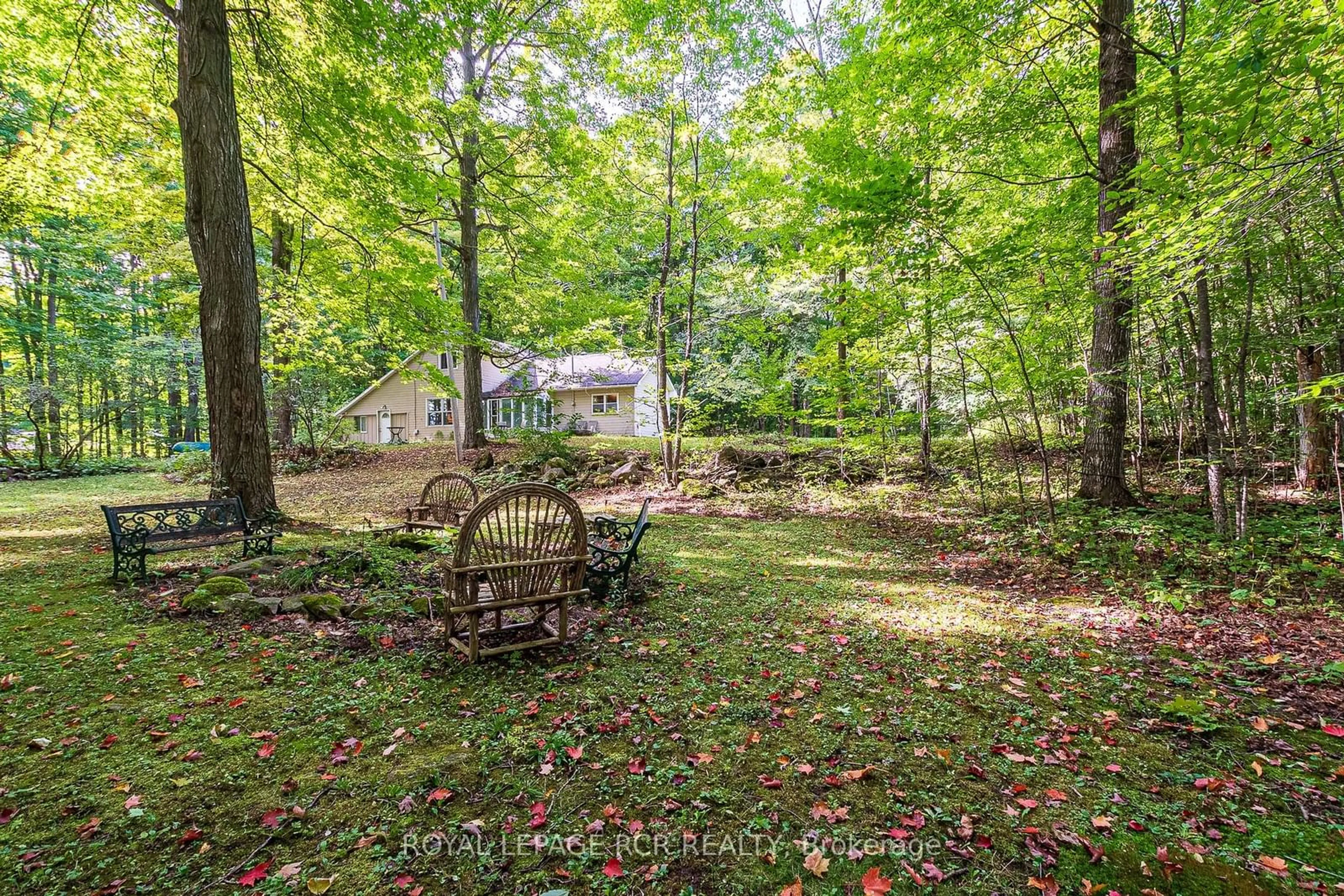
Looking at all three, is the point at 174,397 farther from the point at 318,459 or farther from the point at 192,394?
the point at 318,459

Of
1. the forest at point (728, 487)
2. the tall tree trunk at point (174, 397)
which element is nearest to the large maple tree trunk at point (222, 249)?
the forest at point (728, 487)

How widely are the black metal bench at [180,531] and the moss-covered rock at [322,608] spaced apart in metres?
1.80

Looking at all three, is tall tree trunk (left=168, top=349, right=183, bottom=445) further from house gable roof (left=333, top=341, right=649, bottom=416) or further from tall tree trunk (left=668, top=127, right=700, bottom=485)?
tall tree trunk (left=668, top=127, right=700, bottom=485)

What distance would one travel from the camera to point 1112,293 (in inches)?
238

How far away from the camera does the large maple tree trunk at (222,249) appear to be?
20.1ft

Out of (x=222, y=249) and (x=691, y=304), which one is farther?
(x=691, y=304)

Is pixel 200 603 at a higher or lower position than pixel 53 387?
lower

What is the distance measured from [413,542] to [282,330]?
13.3 metres

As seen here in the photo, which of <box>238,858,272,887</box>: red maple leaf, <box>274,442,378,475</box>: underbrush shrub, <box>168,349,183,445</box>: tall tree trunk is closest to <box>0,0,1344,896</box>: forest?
<box>238,858,272,887</box>: red maple leaf

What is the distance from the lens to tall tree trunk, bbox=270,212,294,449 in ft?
41.6

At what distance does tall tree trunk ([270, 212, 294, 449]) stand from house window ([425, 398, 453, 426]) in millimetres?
8765

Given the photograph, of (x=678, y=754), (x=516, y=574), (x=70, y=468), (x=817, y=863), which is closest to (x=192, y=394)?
(x=70, y=468)

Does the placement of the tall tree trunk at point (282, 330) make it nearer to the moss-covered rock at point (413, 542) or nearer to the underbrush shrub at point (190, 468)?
the underbrush shrub at point (190, 468)

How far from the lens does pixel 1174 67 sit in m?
4.98
